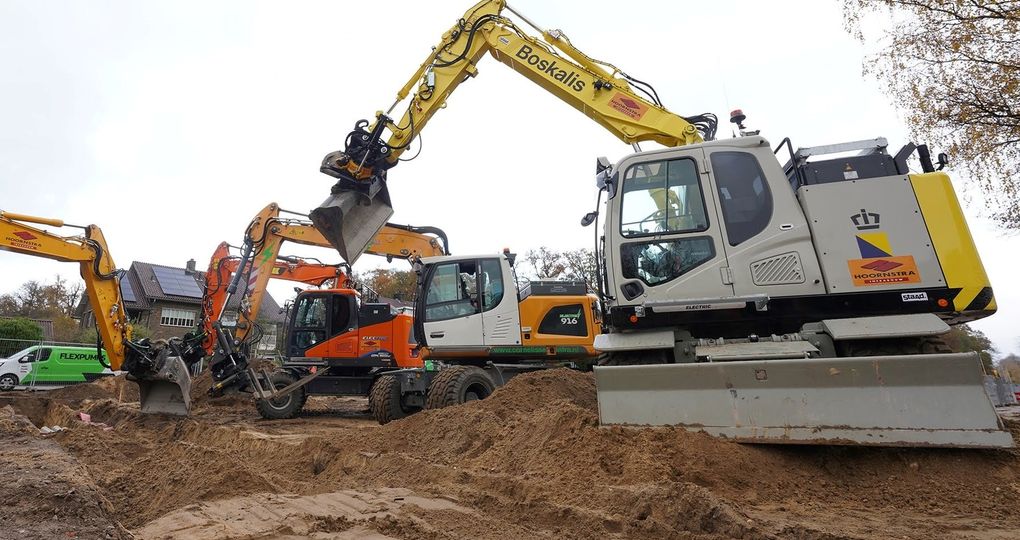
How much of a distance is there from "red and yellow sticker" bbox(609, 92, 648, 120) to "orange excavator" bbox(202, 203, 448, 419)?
5.72 meters

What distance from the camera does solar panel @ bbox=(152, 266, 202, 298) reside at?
35.4 metres

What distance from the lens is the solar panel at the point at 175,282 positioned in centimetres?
3541

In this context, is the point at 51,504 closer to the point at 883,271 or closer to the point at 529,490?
the point at 529,490

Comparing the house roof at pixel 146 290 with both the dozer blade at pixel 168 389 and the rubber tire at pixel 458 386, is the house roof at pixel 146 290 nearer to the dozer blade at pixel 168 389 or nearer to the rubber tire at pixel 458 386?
the dozer blade at pixel 168 389

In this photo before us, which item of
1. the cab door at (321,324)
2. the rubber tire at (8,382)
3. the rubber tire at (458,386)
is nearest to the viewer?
the rubber tire at (458,386)

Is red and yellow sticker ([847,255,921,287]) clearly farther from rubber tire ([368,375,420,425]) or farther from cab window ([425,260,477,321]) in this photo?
rubber tire ([368,375,420,425])

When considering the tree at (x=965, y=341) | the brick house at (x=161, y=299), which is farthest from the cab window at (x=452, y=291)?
the brick house at (x=161, y=299)

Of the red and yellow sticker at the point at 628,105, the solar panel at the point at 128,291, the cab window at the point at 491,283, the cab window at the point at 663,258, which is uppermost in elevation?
the solar panel at the point at 128,291

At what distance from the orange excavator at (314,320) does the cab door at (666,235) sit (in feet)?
21.5

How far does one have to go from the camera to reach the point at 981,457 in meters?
3.49

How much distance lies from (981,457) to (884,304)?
3.91 ft

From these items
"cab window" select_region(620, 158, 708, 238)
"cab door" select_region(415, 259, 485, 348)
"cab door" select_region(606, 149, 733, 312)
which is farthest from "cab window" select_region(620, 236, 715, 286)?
"cab door" select_region(415, 259, 485, 348)

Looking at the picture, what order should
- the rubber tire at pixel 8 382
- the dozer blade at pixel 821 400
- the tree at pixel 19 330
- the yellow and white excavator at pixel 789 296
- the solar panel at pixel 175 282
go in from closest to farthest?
the dozer blade at pixel 821 400 → the yellow and white excavator at pixel 789 296 → the rubber tire at pixel 8 382 → the tree at pixel 19 330 → the solar panel at pixel 175 282

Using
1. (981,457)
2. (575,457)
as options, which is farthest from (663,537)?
(981,457)
